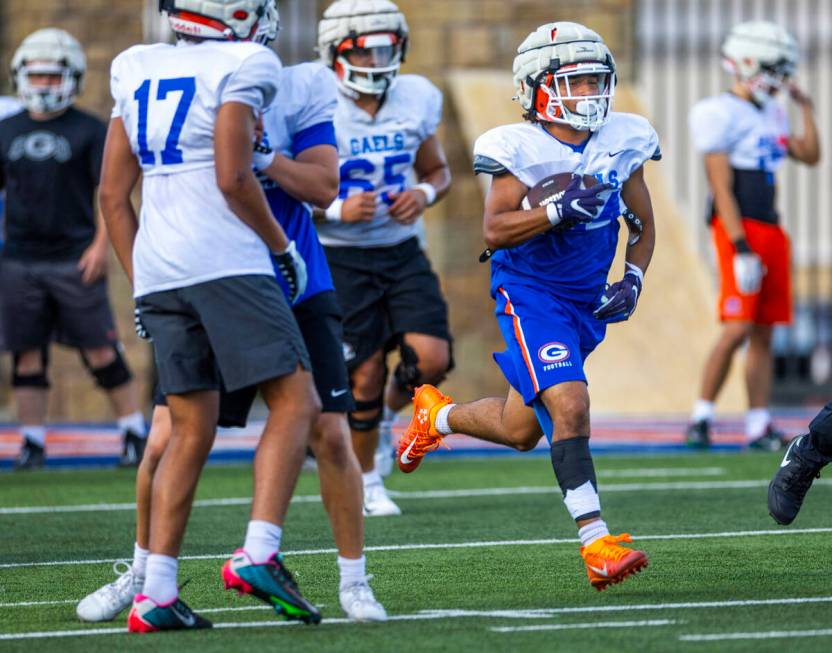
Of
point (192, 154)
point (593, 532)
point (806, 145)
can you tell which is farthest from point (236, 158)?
point (806, 145)

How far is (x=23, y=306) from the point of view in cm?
1033

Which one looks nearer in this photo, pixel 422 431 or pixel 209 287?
pixel 209 287

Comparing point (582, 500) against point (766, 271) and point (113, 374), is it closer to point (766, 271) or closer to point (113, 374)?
point (113, 374)

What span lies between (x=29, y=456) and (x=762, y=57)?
4.45 metres

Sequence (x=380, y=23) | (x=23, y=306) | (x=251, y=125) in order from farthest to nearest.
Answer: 1. (x=23, y=306)
2. (x=380, y=23)
3. (x=251, y=125)

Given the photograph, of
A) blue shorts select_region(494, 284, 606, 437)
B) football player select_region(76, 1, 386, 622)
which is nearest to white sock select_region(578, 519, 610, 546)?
blue shorts select_region(494, 284, 606, 437)

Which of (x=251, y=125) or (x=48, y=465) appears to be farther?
(x=48, y=465)

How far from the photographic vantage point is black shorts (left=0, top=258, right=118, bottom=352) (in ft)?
33.9

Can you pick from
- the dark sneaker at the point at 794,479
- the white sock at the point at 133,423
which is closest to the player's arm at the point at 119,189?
the dark sneaker at the point at 794,479

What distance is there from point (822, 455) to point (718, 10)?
12.5m

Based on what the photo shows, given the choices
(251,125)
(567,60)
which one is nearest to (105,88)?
(567,60)

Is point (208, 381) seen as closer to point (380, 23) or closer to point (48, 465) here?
point (380, 23)

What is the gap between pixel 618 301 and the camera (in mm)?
6258

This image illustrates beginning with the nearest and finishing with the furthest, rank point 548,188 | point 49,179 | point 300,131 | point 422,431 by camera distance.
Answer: point 300,131, point 548,188, point 422,431, point 49,179
